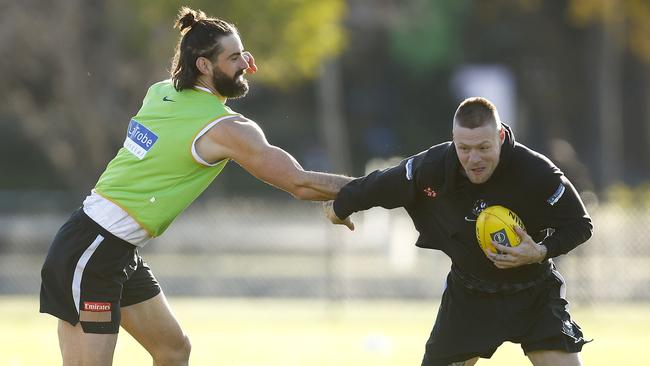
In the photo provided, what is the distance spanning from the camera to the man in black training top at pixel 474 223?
673 centimetres

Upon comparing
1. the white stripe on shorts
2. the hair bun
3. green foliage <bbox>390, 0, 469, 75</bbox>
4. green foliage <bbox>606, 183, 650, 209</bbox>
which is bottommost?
the white stripe on shorts

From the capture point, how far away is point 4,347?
1190 cm

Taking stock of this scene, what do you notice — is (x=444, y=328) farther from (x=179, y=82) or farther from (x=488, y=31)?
(x=488, y=31)

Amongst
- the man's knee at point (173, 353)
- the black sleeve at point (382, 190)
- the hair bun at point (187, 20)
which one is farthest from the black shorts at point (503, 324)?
the hair bun at point (187, 20)

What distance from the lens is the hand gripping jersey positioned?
22.9 feet

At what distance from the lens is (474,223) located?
6992mm

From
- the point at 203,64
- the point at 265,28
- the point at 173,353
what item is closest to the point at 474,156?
the point at 203,64

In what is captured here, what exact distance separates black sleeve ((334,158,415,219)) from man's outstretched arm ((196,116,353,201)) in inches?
8.5

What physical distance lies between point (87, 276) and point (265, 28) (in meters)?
14.9

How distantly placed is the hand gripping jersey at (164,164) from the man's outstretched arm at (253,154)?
0.18 ft

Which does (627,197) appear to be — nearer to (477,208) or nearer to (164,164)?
(477,208)

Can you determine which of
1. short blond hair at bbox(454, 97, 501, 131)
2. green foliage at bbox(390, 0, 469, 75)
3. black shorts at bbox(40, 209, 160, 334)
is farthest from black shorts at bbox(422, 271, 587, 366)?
green foliage at bbox(390, 0, 469, 75)

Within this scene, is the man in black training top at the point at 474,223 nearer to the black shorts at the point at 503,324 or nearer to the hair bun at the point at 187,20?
the black shorts at the point at 503,324

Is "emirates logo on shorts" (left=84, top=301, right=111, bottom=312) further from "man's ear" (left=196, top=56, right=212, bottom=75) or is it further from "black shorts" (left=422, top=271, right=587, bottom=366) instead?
"black shorts" (left=422, top=271, right=587, bottom=366)
